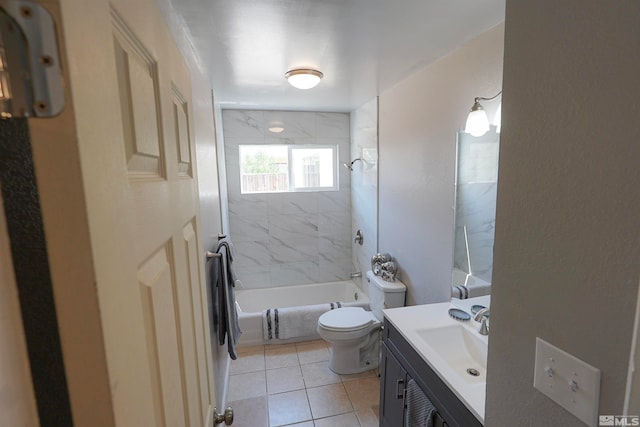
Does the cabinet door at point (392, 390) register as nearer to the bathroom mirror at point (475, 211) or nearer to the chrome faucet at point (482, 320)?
the chrome faucet at point (482, 320)

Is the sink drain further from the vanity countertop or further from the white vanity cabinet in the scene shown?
the white vanity cabinet

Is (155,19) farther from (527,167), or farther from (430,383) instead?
(430,383)

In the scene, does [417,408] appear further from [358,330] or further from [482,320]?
[358,330]

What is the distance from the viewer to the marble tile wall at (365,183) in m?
2.96

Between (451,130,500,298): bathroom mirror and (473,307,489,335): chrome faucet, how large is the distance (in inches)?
6.1

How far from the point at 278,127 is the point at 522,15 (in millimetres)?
2959

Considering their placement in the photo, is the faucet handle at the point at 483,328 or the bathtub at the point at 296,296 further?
the bathtub at the point at 296,296

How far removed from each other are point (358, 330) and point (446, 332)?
976 millimetres

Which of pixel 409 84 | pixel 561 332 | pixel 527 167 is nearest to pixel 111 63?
pixel 527 167

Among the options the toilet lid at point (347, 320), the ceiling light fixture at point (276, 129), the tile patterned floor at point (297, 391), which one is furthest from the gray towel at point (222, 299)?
the ceiling light fixture at point (276, 129)

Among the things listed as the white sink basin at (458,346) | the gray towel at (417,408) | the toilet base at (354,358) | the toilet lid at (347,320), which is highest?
the white sink basin at (458,346)

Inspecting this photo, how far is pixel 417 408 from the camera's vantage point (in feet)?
4.52

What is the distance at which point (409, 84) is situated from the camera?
7.34 feet

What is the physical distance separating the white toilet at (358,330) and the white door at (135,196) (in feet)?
5.53
